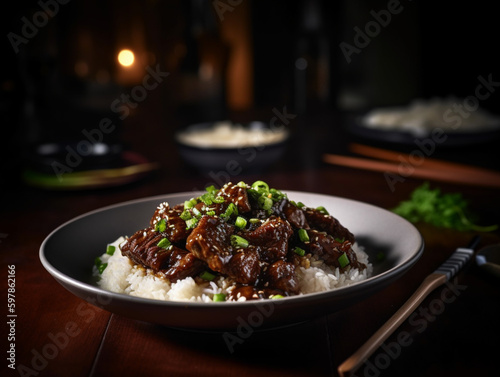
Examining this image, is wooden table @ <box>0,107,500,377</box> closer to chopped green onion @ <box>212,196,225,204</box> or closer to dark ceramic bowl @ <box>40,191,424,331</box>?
dark ceramic bowl @ <box>40,191,424,331</box>

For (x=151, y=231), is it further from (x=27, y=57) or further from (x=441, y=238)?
(x=27, y=57)

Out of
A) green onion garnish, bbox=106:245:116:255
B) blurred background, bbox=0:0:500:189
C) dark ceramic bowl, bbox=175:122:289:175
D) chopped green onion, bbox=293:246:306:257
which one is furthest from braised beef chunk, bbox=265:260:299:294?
blurred background, bbox=0:0:500:189

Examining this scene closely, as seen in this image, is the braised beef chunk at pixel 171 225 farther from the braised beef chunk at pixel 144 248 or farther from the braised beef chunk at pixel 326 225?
the braised beef chunk at pixel 326 225

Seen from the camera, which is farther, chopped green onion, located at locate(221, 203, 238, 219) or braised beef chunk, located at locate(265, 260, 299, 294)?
chopped green onion, located at locate(221, 203, 238, 219)

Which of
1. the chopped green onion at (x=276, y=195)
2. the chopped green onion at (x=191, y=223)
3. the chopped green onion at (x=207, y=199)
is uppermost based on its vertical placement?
the chopped green onion at (x=207, y=199)

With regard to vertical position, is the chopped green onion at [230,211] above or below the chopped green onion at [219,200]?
below

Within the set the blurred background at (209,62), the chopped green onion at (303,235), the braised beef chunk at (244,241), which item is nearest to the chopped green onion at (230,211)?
the braised beef chunk at (244,241)

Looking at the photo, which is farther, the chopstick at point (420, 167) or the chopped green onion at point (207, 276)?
the chopstick at point (420, 167)
